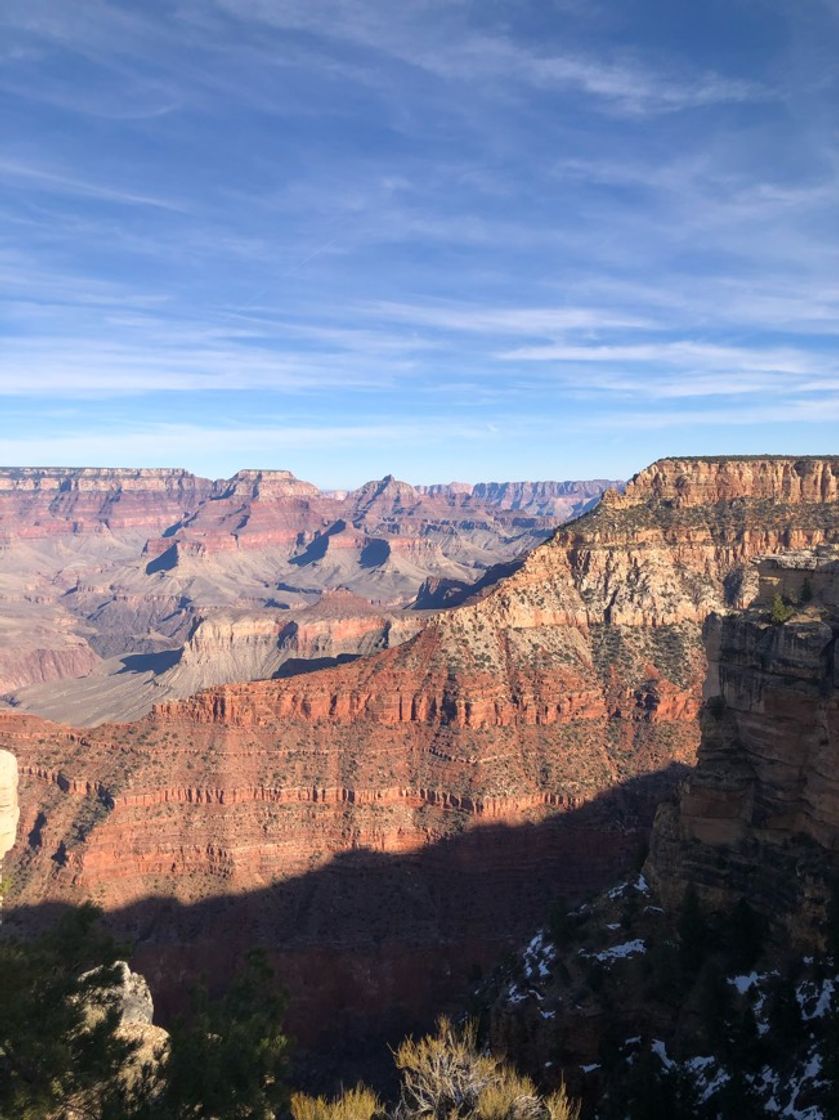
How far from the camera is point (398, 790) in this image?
7456cm

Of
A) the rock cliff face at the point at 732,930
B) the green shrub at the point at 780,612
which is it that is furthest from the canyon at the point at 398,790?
the green shrub at the point at 780,612

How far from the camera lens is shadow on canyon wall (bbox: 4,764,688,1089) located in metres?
58.3

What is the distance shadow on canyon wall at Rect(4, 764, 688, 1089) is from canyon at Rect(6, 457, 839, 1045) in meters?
0.18

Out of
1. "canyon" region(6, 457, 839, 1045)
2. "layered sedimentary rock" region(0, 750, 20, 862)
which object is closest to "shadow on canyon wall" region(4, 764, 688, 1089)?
"canyon" region(6, 457, 839, 1045)

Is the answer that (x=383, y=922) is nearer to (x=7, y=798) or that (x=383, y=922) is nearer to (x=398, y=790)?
(x=398, y=790)

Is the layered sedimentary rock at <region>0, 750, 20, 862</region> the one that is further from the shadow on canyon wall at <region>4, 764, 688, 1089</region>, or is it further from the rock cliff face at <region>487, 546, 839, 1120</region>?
the shadow on canyon wall at <region>4, 764, 688, 1089</region>

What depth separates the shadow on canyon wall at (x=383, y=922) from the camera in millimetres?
58344

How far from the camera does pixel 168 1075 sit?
20406 millimetres

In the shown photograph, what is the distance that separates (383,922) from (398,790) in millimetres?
13204

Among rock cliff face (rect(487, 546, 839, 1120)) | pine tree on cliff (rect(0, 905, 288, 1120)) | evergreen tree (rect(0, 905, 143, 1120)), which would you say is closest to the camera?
evergreen tree (rect(0, 905, 143, 1120))

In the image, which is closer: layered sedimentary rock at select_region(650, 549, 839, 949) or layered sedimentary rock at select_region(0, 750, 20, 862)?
layered sedimentary rock at select_region(0, 750, 20, 862)

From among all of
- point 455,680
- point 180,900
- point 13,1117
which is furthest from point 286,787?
point 13,1117

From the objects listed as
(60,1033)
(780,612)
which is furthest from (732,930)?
(60,1033)

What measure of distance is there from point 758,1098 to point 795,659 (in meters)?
18.0
